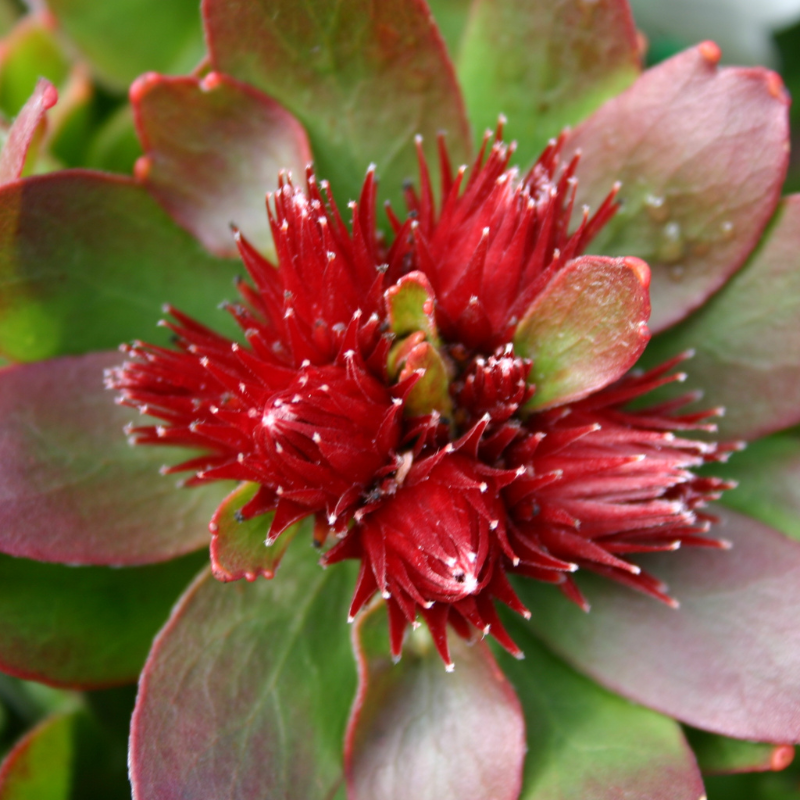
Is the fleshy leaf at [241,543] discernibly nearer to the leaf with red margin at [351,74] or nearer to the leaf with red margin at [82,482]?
the leaf with red margin at [82,482]

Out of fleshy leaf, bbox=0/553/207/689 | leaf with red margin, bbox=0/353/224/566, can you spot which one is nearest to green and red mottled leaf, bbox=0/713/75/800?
fleshy leaf, bbox=0/553/207/689

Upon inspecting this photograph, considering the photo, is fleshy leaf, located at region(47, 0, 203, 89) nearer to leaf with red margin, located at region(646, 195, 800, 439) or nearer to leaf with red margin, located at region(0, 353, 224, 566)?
leaf with red margin, located at region(0, 353, 224, 566)

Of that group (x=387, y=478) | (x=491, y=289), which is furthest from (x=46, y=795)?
(x=491, y=289)

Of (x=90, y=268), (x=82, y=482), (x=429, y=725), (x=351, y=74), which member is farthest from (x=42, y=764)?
(x=351, y=74)

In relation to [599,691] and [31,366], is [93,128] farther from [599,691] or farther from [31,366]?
[599,691]

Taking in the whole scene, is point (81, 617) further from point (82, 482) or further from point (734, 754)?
point (734, 754)

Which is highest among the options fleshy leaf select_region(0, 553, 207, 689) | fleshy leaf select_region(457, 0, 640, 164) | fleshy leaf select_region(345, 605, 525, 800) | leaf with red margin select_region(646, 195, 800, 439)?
fleshy leaf select_region(457, 0, 640, 164)
